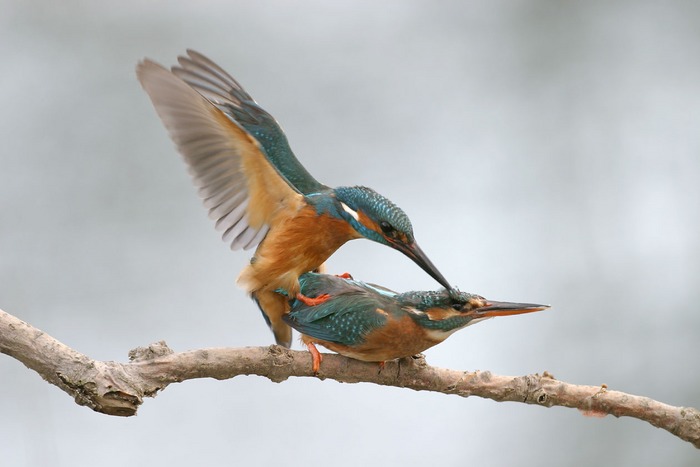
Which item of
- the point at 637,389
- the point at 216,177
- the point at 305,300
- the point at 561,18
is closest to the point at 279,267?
the point at 305,300

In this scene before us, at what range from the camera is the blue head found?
2320mm

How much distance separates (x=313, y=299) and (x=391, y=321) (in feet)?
0.90

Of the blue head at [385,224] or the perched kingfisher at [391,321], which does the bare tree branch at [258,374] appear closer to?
the perched kingfisher at [391,321]

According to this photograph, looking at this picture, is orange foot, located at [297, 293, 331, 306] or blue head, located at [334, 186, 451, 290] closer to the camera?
blue head, located at [334, 186, 451, 290]

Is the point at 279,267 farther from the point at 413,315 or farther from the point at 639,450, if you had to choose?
the point at 639,450

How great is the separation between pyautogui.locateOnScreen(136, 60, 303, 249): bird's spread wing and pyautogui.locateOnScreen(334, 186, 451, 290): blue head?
0.21 metres

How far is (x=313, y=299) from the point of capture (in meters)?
2.56

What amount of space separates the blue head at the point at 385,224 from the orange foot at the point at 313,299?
0.22m

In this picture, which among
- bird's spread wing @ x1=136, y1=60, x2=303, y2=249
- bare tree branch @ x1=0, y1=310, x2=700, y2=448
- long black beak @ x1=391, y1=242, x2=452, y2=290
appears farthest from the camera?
bird's spread wing @ x1=136, y1=60, x2=303, y2=249

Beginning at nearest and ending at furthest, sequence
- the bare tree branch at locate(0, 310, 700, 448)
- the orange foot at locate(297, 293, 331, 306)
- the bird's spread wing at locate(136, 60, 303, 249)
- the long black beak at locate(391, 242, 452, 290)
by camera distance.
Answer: the bare tree branch at locate(0, 310, 700, 448) < the long black beak at locate(391, 242, 452, 290) < the bird's spread wing at locate(136, 60, 303, 249) < the orange foot at locate(297, 293, 331, 306)

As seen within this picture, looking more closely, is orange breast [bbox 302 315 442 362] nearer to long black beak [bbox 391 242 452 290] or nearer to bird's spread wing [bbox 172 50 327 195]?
long black beak [bbox 391 242 452 290]

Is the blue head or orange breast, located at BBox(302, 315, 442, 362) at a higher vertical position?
the blue head

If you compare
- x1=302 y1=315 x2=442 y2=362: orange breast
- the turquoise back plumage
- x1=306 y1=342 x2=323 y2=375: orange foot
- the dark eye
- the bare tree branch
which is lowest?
the bare tree branch

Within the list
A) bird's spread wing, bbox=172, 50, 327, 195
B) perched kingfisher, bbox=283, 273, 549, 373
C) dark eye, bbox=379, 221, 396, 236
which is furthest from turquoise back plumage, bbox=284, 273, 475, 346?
bird's spread wing, bbox=172, 50, 327, 195
